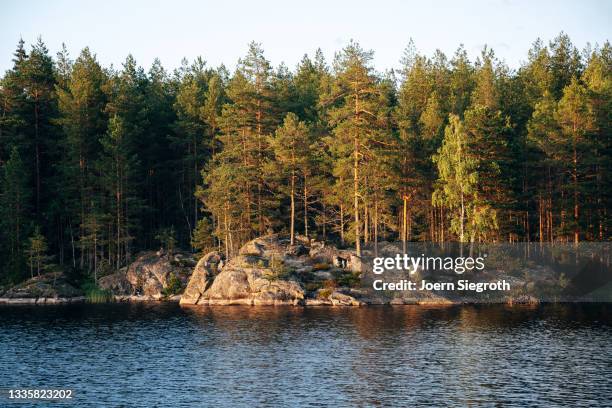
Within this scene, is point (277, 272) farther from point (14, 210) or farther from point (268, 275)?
point (14, 210)

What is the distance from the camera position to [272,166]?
3159 inches

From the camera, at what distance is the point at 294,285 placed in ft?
235

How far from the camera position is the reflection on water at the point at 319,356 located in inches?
1481

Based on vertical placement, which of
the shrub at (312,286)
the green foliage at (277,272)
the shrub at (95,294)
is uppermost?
the green foliage at (277,272)

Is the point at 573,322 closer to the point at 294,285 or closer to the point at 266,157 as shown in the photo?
the point at 294,285

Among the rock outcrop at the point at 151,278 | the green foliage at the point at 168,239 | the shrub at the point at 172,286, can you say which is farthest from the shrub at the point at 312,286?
the green foliage at the point at 168,239

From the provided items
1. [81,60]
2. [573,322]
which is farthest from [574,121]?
[81,60]

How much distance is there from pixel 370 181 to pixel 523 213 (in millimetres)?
17223

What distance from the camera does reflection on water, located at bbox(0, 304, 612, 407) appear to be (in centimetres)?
3762

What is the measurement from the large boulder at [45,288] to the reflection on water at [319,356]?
39.9ft

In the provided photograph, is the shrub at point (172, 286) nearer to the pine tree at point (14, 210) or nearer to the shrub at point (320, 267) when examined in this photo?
the shrub at point (320, 267)

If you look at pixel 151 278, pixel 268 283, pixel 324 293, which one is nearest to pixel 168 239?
pixel 151 278
